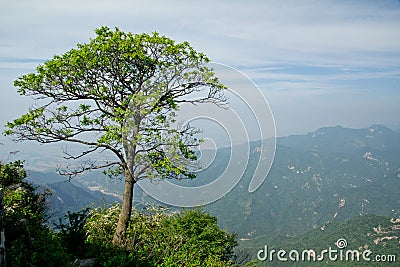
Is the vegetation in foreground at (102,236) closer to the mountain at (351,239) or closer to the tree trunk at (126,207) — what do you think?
the tree trunk at (126,207)

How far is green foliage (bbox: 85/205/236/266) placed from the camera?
379 inches

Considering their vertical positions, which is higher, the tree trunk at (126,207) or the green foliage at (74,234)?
the tree trunk at (126,207)

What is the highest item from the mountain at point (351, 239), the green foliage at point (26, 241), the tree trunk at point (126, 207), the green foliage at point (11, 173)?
the mountain at point (351, 239)

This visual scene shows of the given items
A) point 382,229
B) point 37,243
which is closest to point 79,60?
point 37,243

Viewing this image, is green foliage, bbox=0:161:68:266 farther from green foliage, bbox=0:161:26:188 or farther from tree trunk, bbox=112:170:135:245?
tree trunk, bbox=112:170:135:245

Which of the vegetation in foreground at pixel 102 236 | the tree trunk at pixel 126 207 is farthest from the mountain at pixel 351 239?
the tree trunk at pixel 126 207

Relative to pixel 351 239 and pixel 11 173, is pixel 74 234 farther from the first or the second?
pixel 351 239

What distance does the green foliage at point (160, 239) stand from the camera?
9.62 meters

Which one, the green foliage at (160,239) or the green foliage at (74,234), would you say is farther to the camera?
the green foliage at (74,234)

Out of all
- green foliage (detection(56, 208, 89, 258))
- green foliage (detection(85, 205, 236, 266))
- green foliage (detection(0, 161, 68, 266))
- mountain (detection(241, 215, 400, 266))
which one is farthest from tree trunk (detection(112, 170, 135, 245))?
mountain (detection(241, 215, 400, 266))

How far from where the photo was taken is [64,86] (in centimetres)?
966

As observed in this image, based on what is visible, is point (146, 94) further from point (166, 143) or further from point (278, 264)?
point (278, 264)

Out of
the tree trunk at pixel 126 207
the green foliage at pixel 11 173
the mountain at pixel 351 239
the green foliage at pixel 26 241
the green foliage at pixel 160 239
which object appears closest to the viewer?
the green foliage at pixel 26 241

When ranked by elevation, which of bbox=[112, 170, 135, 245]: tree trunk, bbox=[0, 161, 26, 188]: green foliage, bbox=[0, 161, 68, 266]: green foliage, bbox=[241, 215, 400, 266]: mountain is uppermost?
bbox=[241, 215, 400, 266]: mountain
